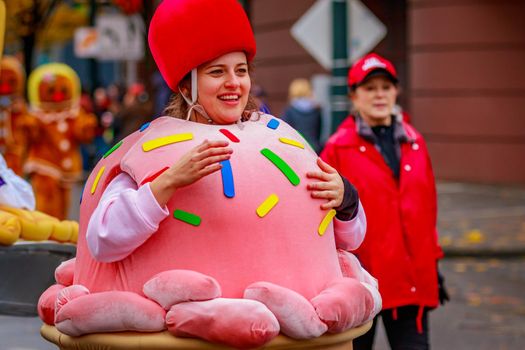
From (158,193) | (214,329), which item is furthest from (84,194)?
(214,329)

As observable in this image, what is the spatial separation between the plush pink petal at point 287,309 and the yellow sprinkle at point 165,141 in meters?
0.54

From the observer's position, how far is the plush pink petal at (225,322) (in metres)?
3.83

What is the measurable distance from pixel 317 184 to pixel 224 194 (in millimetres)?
374

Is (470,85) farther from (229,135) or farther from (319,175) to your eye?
(229,135)

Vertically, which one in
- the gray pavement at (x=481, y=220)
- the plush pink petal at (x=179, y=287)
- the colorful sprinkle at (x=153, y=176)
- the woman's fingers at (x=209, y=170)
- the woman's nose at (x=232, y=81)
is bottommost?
the gray pavement at (x=481, y=220)

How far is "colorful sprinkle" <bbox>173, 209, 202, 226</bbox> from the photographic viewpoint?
3973 mm

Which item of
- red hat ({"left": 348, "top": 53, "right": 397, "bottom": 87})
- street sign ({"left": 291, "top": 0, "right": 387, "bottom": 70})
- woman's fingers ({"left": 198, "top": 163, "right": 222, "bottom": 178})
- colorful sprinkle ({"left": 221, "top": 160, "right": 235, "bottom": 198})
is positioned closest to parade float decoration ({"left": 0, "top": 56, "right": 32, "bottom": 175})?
street sign ({"left": 291, "top": 0, "right": 387, "bottom": 70})

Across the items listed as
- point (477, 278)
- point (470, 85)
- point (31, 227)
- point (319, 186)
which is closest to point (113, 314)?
point (319, 186)

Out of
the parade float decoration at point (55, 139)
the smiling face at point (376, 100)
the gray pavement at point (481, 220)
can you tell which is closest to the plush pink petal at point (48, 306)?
the smiling face at point (376, 100)

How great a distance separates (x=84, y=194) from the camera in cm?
435

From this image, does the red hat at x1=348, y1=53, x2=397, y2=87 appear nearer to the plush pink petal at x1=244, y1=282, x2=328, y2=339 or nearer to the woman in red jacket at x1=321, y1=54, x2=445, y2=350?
the woman in red jacket at x1=321, y1=54, x2=445, y2=350

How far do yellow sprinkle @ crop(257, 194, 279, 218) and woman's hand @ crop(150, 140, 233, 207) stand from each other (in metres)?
0.23

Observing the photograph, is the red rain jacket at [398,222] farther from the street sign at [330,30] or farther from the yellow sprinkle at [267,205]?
the street sign at [330,30]

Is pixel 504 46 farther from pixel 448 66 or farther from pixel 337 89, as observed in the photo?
pixel 337 89
